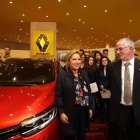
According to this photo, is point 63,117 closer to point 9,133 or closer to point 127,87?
point 9,133

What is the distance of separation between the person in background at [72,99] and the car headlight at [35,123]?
15 centimetres

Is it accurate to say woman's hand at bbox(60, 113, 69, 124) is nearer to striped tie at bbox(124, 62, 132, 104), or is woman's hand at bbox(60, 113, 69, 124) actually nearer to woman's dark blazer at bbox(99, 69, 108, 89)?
striped tie at bbox(124, 62, 132, 104)

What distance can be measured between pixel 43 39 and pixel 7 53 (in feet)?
10.4

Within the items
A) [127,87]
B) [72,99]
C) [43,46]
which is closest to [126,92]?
[127,87]

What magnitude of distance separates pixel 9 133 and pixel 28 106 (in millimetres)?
290

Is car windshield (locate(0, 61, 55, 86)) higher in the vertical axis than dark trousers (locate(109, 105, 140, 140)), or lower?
higher

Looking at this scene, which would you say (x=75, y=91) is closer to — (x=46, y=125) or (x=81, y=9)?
(x=46, y=125)

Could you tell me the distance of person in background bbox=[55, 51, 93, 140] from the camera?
1.48 metres

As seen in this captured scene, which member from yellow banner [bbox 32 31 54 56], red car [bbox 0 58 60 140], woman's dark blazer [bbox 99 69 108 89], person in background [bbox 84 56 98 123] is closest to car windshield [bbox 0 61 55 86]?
red car [bbox 0 58 60 140]

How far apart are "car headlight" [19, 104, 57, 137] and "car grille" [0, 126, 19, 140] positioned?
0.04 meters

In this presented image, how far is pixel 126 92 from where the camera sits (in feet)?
5.01

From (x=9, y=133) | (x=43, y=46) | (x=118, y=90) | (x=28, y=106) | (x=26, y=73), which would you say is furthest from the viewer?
(x=43, y=46)

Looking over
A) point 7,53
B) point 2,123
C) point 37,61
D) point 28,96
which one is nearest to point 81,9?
point 7,53

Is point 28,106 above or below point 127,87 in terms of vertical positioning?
below
